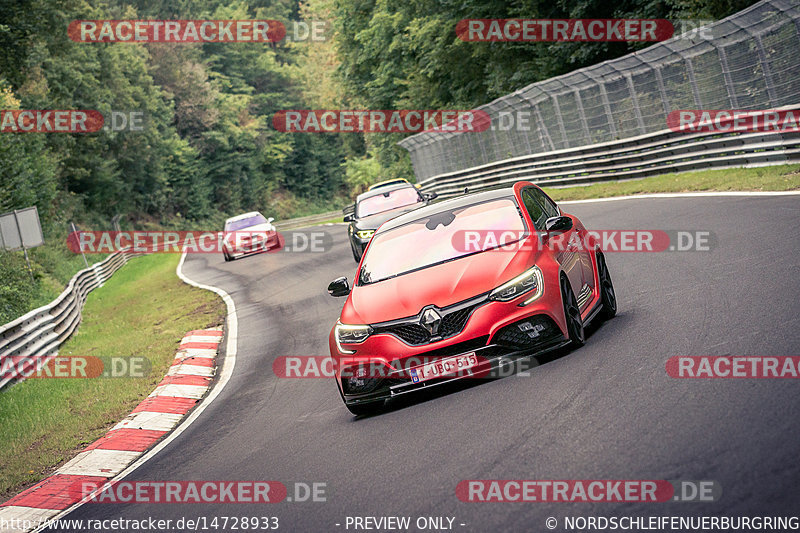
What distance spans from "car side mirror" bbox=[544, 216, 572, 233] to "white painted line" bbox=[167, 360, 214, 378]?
597cm

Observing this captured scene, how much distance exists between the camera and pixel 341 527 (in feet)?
16.6

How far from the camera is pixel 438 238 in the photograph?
837 centimetres

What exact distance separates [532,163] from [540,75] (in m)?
7.55

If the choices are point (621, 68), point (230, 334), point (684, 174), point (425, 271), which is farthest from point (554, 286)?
point (621, 68)

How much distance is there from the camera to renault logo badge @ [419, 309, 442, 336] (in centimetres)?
711

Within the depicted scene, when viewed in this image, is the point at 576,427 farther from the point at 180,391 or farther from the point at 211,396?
the point at 180,391

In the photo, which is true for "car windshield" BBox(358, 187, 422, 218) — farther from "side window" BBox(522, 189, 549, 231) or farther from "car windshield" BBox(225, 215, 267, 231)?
"car windshield" BBox(225, 215, 267, 231)

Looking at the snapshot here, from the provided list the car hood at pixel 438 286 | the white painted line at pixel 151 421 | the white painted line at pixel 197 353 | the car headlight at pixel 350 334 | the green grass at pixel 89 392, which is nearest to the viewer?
the car hood at pixel 438 286

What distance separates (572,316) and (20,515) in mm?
4722

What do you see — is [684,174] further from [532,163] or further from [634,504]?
[634,504]

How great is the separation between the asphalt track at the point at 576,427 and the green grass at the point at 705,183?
17.0 ft

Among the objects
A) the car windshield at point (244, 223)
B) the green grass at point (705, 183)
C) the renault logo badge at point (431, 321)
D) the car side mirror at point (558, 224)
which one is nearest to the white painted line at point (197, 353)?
the car side mirror at point (558, 224)

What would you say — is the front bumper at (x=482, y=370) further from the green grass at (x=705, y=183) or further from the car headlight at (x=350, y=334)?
the green grass at (x=705, y=183)

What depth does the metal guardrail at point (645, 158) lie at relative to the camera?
59.7 ft
